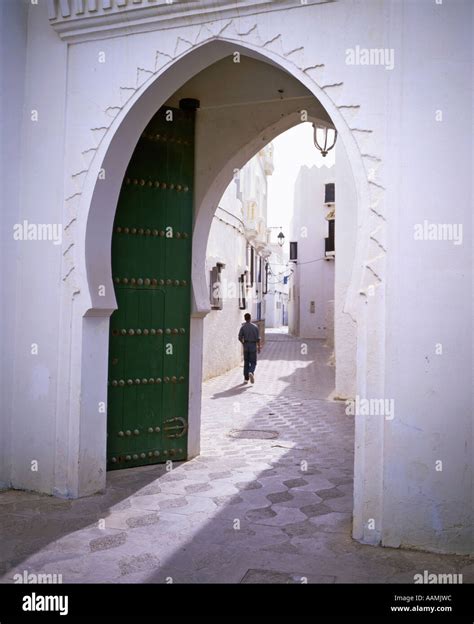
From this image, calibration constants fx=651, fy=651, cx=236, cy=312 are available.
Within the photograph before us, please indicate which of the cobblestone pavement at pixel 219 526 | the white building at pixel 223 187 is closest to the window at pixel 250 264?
the cobblestone pavement at pixel 219 526

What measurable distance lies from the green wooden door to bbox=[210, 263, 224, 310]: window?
310 inches

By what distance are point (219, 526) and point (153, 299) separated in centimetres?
235

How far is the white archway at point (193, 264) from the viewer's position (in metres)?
3.99

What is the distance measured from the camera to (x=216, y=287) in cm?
1445

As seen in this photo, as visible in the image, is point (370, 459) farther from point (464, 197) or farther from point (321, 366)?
point (321, 366)

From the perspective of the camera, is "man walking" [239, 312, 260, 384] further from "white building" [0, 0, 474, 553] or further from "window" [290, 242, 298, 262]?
"window" [290, 242, 298, 262]

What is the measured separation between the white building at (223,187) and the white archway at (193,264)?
0.01 metres

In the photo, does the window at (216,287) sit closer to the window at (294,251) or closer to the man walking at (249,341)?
the man walking at (249,341)

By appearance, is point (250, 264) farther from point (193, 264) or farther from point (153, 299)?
point (153, 299)

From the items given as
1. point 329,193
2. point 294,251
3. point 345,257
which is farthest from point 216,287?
point 294,251
